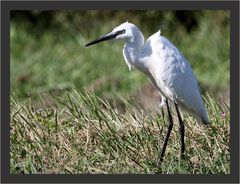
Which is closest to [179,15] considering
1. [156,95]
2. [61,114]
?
[156,95]

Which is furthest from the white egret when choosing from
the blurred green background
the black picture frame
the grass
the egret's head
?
the blurred green background

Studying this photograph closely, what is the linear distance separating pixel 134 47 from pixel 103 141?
516 mm

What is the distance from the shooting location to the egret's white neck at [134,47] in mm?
5266

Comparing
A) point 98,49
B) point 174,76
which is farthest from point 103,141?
point 98,49

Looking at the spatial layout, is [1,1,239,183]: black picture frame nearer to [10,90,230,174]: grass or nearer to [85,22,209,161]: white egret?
[10,90,230,174]: grass

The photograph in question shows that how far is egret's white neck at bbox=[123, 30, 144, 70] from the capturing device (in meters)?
5.27

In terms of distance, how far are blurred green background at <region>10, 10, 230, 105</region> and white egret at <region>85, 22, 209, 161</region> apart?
3.45m

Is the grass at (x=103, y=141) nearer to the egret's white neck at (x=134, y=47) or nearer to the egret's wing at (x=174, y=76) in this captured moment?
the egret's wing at (x=174, y=76)

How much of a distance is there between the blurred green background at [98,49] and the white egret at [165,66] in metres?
3.45

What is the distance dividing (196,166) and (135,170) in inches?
13.3

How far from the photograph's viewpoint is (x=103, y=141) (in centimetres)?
529
